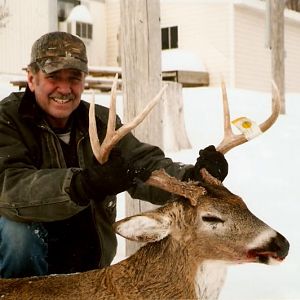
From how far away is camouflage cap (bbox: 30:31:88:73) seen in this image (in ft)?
12.3

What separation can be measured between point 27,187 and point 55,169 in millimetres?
175

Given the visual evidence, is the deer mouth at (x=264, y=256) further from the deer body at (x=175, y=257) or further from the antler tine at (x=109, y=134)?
the antler tine at (x=109, y=134)

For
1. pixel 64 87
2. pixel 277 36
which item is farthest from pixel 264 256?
pixel 277 36

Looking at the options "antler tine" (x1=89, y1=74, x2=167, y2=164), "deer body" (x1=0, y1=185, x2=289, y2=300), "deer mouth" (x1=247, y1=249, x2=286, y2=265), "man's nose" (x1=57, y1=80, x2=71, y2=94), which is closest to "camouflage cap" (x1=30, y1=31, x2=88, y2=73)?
"man's nose" (x1=57, y1=80, x2=71, y2=94)

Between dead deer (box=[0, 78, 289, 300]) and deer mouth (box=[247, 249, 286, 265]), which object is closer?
deer mouth (box=[247, 249, 286, 265])

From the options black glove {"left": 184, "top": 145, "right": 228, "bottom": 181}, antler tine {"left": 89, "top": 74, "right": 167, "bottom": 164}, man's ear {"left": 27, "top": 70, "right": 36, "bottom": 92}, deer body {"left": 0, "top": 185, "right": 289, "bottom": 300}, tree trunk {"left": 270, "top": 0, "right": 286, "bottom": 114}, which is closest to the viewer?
deer body {"left": 0, "top": 185, "right": 289, "bottom": 300}

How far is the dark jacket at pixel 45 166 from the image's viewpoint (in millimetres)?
3252

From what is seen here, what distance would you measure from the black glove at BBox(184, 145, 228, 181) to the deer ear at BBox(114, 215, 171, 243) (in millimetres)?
388

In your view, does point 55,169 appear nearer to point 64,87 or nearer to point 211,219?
point 64,87

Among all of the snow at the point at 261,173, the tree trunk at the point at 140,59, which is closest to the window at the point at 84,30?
the snow at the point at 261,173

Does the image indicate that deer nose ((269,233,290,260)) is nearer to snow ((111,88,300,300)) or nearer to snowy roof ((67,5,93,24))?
snow ((111,88,300,300))

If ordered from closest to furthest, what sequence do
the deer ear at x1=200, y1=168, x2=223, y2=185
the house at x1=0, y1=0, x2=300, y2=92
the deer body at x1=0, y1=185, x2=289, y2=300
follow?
the deer body at x1=0, y1=185, x2=289, y2=300
the deer ear at x1=200, y1=168, x2=223, y2=185
the house at x1=0, y1=0, x2=300, y2=92

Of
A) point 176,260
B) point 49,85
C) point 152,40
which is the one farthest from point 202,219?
point 152,40

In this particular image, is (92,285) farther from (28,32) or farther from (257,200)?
(28,32)
